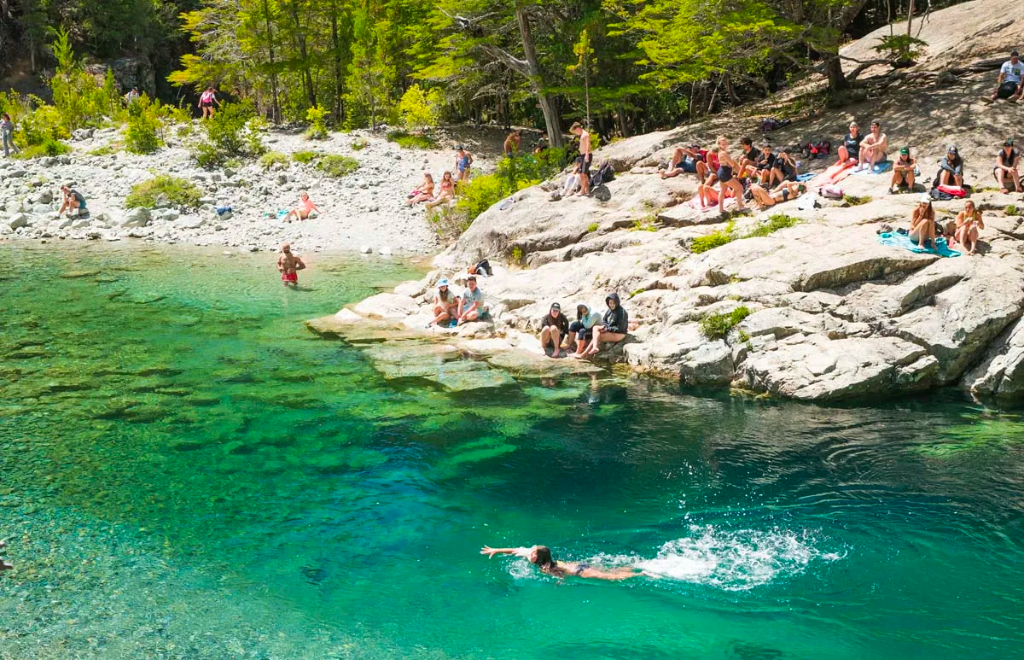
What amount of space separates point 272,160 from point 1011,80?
2733 centimetres

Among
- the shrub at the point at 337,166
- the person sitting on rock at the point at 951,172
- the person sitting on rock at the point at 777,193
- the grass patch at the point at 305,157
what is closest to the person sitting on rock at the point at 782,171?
the person sitting on rock at the point at 777,193

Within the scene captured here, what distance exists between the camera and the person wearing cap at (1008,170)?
16.9 m

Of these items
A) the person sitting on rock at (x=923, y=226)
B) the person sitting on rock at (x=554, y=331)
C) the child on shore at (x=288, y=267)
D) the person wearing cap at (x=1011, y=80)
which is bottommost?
the person sitting on rock at (x=554, y=331)

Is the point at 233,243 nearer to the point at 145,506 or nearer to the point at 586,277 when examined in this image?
the point at 586,277

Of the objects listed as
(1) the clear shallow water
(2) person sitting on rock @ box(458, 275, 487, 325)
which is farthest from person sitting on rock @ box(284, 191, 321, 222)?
(1) the clear shallow water

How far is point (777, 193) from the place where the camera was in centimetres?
1917

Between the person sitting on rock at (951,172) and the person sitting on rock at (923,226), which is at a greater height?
the person sitting on rock at (951,172)

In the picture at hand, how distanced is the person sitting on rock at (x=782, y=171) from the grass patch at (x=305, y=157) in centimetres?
2201

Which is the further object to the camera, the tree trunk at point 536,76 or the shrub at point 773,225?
the tree trunk at point 536,76

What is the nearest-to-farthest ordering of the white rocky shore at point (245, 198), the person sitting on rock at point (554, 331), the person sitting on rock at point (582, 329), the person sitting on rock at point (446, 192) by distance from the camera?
1. the person sitting on rock at point (582, 329)
2. the person sitting on rock at point (554, 331)
3. the white rocky shore at point (245, 198)
4. the person sitting on rock at point (446, 192)

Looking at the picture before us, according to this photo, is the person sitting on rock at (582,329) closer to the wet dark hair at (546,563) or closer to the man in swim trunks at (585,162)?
the man in swim trunks at (585,162)

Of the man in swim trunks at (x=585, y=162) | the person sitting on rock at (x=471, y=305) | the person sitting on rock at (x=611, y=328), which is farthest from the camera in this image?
the man in swim trunks at (x=585, y=162)

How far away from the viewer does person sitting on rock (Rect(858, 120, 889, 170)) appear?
62.4 feet

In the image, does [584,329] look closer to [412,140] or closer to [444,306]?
[444,306]
